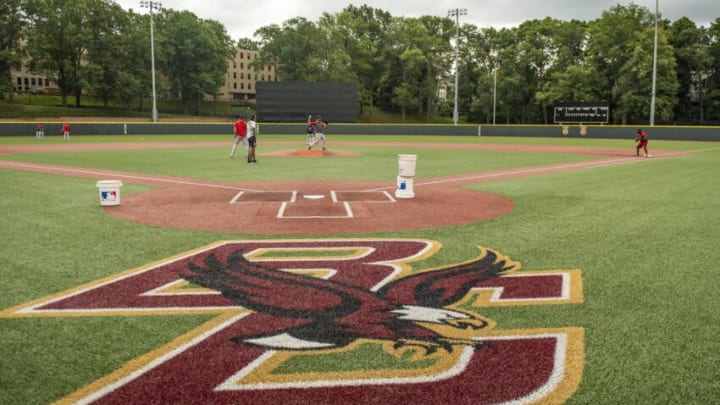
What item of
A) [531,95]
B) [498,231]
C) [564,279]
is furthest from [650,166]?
[531,95]

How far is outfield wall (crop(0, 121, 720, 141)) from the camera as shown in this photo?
46.3 m

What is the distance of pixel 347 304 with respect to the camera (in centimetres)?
534

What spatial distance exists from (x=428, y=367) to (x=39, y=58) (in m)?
85.5

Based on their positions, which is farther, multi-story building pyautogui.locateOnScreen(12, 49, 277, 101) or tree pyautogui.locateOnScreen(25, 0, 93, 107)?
multi-story building pyautogui.locateOnScreen(12, 49, 277, 101)

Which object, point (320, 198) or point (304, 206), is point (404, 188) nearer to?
point (320, 198)

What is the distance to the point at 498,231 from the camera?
356 inches

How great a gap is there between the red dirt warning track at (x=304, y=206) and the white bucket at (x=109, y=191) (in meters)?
0.20

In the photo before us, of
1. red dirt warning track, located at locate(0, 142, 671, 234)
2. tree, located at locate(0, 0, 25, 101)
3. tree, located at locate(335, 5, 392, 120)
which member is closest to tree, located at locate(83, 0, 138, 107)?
tree, located at locate(0, 0, 25, 101)

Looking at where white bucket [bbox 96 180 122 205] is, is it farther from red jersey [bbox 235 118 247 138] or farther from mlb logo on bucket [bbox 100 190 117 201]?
red jersey [bbox 235 118 247 138]

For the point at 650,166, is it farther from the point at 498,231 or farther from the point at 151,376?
the point at 151,376

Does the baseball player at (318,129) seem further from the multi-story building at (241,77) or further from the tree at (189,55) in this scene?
the multi-story building at (241,77)

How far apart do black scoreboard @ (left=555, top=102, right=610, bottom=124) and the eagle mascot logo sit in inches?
1984

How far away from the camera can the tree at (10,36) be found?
71.1 meters

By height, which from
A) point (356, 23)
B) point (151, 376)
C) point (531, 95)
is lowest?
point (151, 376)
